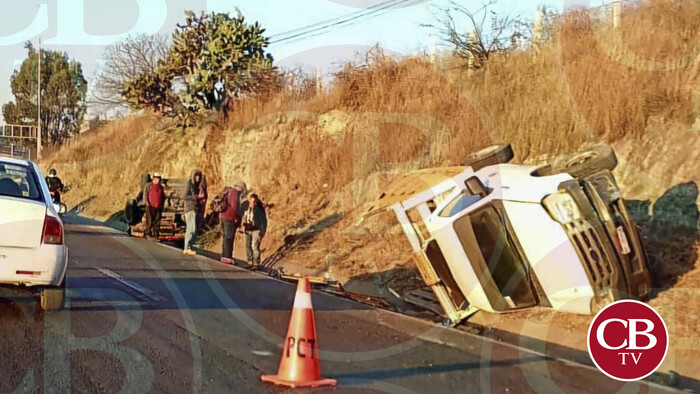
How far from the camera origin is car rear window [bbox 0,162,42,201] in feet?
29.3

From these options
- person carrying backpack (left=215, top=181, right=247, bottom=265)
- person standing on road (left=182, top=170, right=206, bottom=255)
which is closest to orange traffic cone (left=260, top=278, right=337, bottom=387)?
person carrying backpack (left=215, top=181, right=247, bottom=265)

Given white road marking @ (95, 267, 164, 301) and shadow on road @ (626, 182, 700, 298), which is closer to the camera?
shadow on road @ (626, 182, 700, 298)

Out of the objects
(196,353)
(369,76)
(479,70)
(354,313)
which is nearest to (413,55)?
(369,76)

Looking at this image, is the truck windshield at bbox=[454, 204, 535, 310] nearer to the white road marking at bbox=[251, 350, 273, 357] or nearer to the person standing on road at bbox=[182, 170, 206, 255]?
the white road marking at bbox=[251, 350, 273, 357]

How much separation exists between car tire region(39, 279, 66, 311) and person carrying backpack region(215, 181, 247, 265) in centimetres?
722

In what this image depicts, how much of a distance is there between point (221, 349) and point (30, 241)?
2323mm

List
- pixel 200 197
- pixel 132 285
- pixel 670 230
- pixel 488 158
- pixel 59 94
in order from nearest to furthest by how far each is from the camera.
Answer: pixel 670 230 → pixel 488 158 → pixel 132 285 → pixel 200 197 → pixel 59 94

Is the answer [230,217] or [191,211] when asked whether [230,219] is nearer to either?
[230,217]

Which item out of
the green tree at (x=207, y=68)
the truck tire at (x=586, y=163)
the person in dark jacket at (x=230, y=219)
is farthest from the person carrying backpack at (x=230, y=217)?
the green tree at (x=207, y=68)

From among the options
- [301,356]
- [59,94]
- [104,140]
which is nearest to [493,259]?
[301,356]

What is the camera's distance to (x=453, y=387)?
6.98 meters

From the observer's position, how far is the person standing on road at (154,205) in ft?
67.5

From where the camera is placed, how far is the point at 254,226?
1631 cm

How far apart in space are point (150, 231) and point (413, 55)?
8.73 meters
